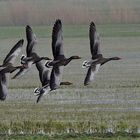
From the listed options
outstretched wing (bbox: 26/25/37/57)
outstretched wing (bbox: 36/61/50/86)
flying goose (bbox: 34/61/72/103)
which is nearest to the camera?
outstretched wing (bbox: 26/25/37/57)

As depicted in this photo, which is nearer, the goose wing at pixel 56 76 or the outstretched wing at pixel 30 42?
the goose wing at pixel 56 76

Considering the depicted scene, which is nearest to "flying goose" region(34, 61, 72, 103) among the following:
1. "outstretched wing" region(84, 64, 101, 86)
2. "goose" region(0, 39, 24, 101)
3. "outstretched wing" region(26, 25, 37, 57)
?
"outstretched wing" region(26, 25, 37, 57)

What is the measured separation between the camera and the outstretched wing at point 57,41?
1398 cm

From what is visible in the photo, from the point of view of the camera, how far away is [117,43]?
74062 mm

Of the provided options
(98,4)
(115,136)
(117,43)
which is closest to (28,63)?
(115,136)

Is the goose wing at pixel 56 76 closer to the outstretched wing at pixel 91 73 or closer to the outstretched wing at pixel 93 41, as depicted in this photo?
the outstretched wing at pixel 91 73

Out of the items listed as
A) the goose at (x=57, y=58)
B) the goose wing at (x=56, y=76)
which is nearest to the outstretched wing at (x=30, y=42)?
the goose at (x=57, y=58)

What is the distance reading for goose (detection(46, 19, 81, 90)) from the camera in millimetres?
13985

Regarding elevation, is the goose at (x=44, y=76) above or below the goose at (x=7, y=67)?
below

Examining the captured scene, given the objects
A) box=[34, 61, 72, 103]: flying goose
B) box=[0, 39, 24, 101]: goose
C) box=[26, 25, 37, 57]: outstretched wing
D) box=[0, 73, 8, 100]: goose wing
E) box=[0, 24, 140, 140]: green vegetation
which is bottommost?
box=[0, 24, 140, 140]: green vegetation

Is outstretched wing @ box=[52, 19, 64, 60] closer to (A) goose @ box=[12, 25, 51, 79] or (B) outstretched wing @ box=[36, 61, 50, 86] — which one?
(A) goose @ box=[12, 25, 51, 79]

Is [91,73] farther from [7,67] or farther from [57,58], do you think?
[7,67]

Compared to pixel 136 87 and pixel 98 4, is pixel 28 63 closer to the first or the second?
pixel 136 87

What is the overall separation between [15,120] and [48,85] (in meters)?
14.2
